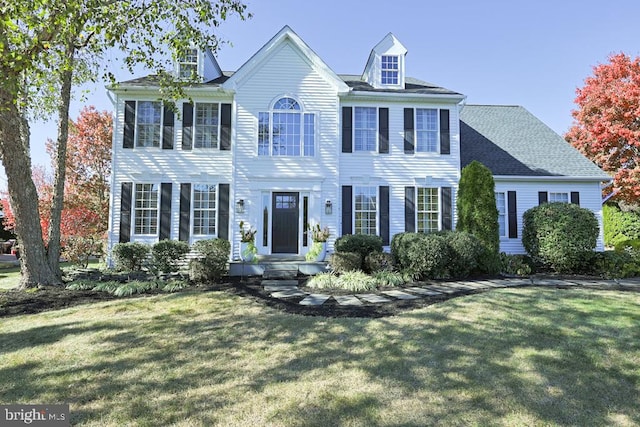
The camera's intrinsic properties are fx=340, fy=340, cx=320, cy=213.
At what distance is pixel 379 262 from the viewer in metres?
9.12

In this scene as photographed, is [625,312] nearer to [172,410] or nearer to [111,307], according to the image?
[172,410]

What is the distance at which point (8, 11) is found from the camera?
5406mm

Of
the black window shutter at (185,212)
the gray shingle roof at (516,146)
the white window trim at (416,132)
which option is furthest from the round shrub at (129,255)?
the gray shingle roof at (516,146)

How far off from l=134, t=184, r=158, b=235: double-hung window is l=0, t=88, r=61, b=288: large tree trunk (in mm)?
3378

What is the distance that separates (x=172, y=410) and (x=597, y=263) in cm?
1136

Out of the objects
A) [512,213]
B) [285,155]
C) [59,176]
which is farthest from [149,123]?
[512,213]

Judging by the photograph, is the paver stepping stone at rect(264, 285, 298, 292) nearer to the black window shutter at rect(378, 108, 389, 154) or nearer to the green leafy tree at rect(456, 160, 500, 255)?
the green leafy tree at rect(456, 160, 500, 255)

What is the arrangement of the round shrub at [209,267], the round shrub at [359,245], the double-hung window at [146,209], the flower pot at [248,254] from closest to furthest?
1. the round shrub at [209,267]
2. the round shrub at [359,245]
3. the flower pot at [248,254]
4. the double-hung window at [146,209]

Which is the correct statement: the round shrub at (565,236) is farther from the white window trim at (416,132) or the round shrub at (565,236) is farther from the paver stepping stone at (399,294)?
the paver stepping stone at (399,294)

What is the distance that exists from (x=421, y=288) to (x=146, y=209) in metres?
9.01

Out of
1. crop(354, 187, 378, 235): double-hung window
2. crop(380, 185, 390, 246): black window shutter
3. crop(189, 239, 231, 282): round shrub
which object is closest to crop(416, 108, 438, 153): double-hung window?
crop(380, 185, 390, 246): black window shutter

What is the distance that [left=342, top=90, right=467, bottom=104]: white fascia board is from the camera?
11641 millimetres

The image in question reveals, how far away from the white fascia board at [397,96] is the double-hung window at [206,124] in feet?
14.7

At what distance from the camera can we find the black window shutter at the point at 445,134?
11992mm
